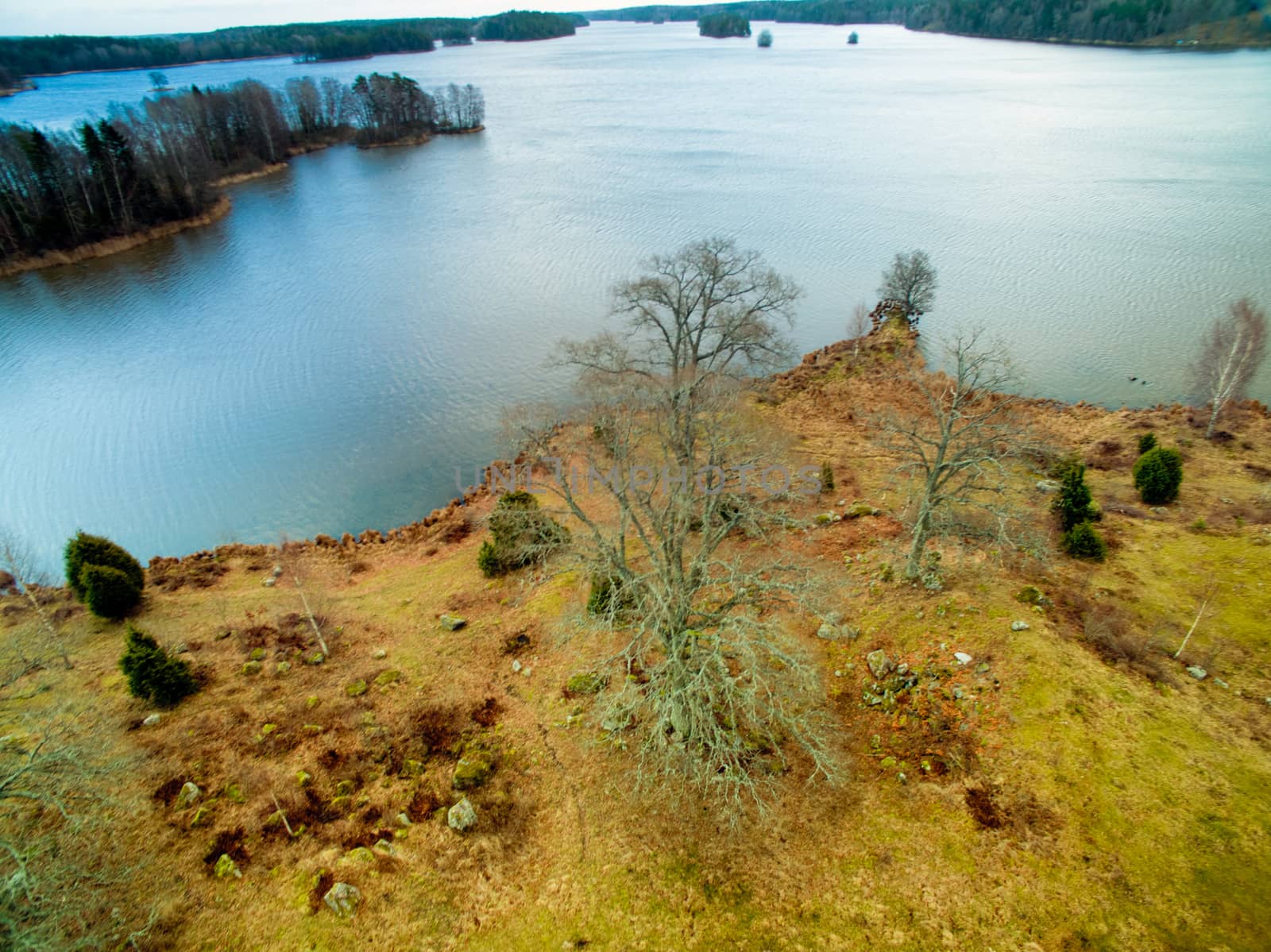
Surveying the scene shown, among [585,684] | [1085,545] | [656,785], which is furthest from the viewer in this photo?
[1085,545]

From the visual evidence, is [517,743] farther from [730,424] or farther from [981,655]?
[730,424]

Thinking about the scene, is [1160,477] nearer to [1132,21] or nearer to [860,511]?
[860,511]

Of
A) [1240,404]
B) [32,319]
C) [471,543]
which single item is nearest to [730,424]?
[471,543]

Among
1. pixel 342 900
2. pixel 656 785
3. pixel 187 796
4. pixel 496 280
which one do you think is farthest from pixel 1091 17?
pixel 187 796

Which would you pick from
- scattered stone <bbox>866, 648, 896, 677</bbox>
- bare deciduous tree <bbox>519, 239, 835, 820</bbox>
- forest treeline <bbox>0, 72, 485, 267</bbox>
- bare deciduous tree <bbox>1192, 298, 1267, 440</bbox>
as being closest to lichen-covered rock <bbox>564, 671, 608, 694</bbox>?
bare deciduous tree <bbox>519, 239, 835, 820</bbox>

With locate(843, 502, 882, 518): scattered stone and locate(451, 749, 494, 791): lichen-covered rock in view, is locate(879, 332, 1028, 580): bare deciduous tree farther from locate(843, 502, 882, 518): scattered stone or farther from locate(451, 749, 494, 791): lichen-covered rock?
locate(451, 749, 494, 791): lichen-covered rock

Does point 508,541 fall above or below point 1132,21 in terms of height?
below
